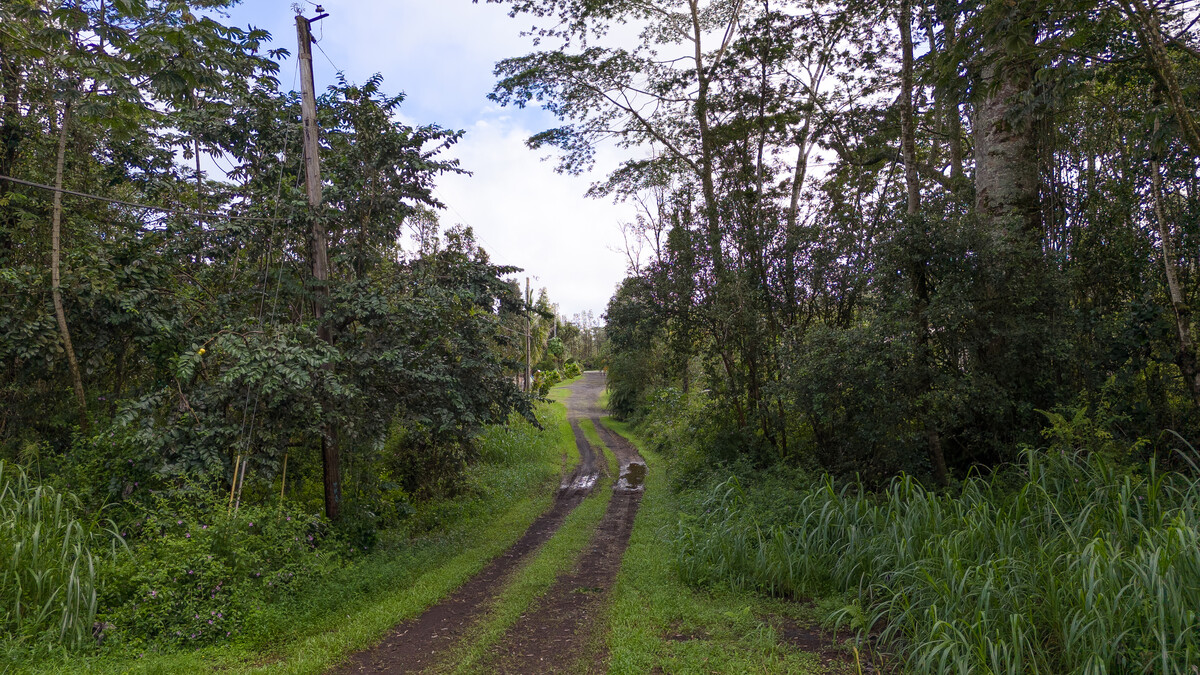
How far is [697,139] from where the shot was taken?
15.7m

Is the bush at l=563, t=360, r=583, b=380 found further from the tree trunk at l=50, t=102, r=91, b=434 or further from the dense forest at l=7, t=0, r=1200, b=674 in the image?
the tree trunk at l=50, t=102, r=91, b=434

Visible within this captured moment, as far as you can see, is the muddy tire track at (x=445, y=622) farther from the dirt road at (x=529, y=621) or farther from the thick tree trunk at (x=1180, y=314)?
the thick tree trunk at (x=1180, y=314)

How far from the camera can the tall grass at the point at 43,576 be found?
4.86 meters

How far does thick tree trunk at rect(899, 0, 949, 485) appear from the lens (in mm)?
7383

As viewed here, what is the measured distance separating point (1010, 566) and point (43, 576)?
317 inches

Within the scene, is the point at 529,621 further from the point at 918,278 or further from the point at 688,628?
the point at 918,278

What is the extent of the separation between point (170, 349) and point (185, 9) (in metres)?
4.25

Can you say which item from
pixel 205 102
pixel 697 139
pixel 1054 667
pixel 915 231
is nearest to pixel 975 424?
pixel 915 231

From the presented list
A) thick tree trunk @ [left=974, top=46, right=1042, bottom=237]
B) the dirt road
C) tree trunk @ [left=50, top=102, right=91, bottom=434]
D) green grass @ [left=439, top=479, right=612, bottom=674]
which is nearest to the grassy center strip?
green grass @ [left=439, top=479, right=612, bottom=674]

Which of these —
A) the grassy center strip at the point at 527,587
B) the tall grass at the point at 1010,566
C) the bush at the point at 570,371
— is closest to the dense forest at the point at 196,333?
the grassy center strip at the point at 527,587

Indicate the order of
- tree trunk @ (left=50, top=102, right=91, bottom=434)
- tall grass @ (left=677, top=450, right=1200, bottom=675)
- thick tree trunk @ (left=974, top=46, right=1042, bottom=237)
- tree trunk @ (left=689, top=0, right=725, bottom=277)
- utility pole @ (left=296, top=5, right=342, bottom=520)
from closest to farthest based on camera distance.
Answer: tall grass @ (left=677, top=450, right=1200, bottom=675) → tree trunk @ (left=50, top=102, right=91, bottom=434) → utility pole @ (left=296, top=5, right=342, bottom=520) → thick tree trunk @ (left=974, top=46, right=1042, bottom=237) → tree trunk @ (left=689, top=0, right=725, bottom=277)

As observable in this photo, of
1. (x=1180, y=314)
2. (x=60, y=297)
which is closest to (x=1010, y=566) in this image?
(x=1180, y=314)

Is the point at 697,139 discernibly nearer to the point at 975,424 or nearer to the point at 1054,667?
the point at 975,424

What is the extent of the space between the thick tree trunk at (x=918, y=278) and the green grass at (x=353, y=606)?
253 inches
